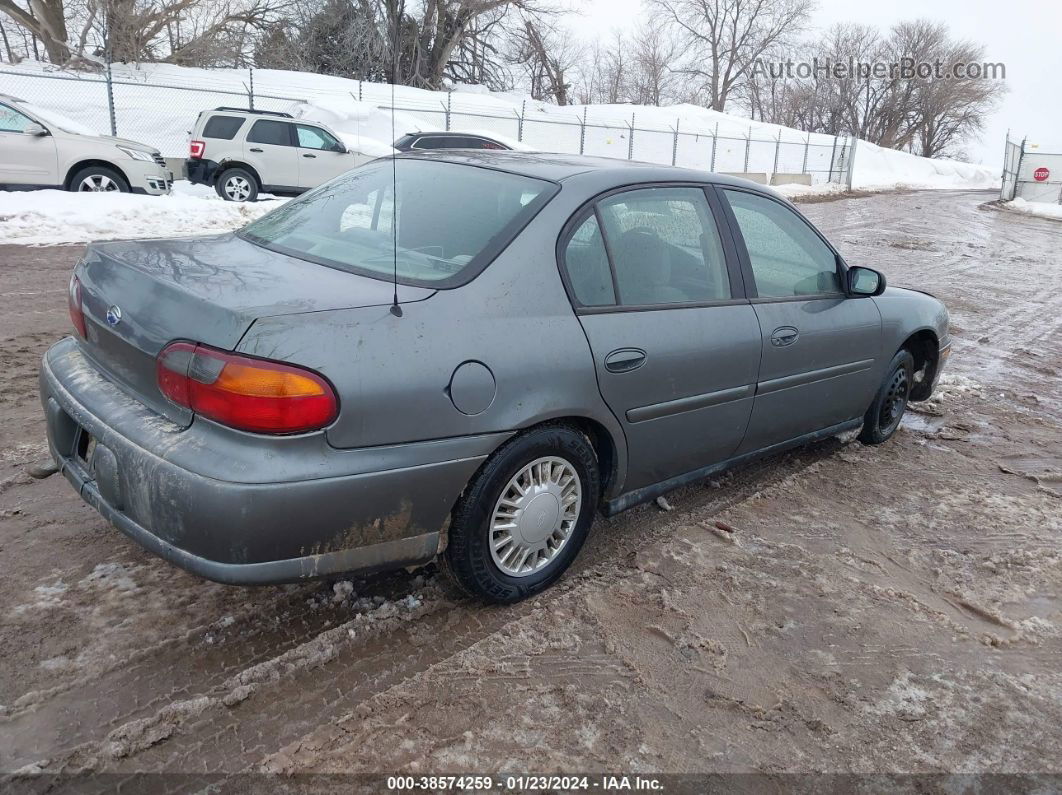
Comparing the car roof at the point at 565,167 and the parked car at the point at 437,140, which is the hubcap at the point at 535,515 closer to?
the car roof at the point at 565,167

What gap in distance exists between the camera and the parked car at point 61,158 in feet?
37.7

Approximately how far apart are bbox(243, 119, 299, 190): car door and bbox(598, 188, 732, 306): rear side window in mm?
13248

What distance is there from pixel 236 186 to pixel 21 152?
3.97m

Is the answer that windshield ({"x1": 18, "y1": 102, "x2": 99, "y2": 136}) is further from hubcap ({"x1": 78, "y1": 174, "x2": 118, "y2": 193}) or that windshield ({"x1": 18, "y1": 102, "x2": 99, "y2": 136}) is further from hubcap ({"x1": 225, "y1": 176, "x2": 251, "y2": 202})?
hubcap ({"x1": 225, "y1": 176, "x2": 251, "y2": 202})

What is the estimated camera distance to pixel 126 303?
8.79 feet

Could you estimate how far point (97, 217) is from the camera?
35.3 feet

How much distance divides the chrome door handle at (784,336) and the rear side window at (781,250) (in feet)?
0.55

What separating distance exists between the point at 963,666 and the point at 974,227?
67.1 feet

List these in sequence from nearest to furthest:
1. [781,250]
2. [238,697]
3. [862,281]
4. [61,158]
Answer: [238,697], [781,250], [862,281], [61,158]

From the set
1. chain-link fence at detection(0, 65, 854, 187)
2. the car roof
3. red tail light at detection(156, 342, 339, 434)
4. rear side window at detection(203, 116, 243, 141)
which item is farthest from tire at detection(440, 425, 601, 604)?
chain-link fence at detection(0, 65, 854, 187)

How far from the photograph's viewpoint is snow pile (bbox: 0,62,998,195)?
22.6m

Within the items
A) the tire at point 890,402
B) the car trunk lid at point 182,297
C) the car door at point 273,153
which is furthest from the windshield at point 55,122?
the tire at point 890,402

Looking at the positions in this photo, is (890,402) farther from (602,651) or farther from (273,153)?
(273,153)

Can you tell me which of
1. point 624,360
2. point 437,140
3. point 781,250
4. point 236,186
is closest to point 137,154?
point 236,186
